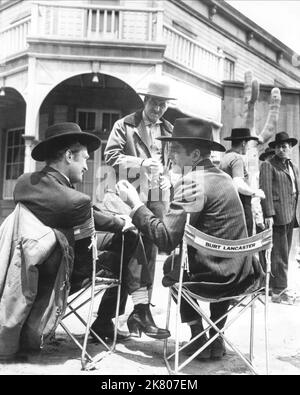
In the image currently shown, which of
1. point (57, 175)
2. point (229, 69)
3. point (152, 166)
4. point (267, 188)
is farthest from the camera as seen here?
point (229, 69)

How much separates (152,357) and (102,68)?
733cm

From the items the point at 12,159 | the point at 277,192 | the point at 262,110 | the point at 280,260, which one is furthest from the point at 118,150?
the point at 12,159

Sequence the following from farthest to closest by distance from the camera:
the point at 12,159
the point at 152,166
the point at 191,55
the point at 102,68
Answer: the point at 12,159
the point at 191,55
the point at 102,68
the point at 152,166

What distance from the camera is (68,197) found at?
257 cm

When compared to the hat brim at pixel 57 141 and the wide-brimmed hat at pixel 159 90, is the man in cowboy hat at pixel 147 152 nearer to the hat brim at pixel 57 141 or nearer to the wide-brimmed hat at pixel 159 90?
the wide-brimmed hat at pixel 159 90

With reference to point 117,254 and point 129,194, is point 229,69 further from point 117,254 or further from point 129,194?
point 129,194

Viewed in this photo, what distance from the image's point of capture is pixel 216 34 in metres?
14.8

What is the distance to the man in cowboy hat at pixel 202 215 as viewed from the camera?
8.55 feet

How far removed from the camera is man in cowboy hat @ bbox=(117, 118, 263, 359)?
8.55ft

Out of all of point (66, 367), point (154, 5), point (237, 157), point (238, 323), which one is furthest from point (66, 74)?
Result: point (66, 367)

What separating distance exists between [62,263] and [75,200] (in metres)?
0.38

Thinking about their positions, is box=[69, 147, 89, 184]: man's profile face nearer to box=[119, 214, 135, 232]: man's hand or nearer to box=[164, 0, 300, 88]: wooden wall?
box=[119, 214, 135, 232]: man's hand

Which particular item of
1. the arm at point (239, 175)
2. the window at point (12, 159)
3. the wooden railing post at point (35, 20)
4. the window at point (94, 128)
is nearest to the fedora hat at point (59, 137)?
the arm at point (239, 175)
